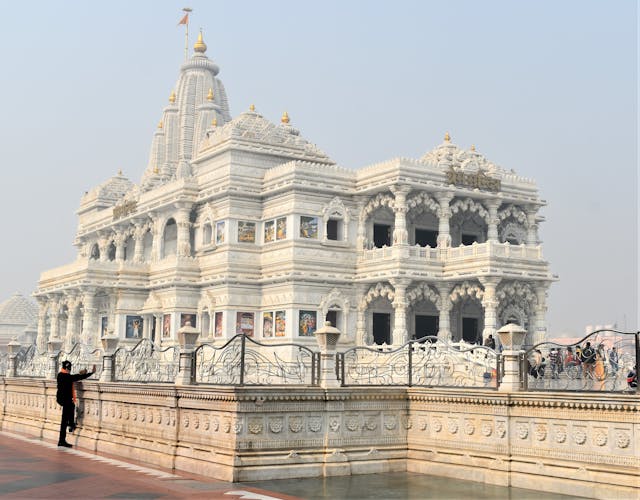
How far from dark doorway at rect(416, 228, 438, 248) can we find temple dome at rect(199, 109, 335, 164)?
262 inches

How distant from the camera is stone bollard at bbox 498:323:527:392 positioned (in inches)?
605

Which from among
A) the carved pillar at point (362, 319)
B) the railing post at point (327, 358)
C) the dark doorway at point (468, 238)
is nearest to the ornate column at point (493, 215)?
the dark doorway at point (468, 238)

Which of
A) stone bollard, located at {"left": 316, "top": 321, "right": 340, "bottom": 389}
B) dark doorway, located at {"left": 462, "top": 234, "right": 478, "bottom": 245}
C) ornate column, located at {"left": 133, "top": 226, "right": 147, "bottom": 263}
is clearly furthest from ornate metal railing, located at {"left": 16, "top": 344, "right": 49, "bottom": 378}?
dark doorway, located at {"left": 462, "top": 234, "right": 478, "bottom": 245}

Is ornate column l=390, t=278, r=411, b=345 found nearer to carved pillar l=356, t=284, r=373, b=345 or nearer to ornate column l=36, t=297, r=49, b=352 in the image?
carved pillar l=356, t=284, r=373, b=345

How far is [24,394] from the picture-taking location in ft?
85.3

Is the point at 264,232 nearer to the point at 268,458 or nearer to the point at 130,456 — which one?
the point at 130,456

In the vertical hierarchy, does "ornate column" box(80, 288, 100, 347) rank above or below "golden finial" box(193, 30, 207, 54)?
below

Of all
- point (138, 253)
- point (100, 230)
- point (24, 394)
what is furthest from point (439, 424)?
point (100, 230)

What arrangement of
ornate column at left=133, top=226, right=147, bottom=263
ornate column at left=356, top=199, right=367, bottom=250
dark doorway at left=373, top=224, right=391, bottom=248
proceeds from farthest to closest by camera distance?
ornate column at left=133, top=226, right=147, bottom=263 → dark doorway at left=373, top=224, right=391, bottom=248 → ornate column at left=356, top=199, right=367, bottom=250

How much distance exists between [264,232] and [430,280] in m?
8.83

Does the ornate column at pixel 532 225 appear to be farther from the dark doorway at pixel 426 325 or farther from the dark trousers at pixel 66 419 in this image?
the dark trousers at pixel 66 419

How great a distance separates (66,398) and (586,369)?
1223 centimetres

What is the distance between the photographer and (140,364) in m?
21.6

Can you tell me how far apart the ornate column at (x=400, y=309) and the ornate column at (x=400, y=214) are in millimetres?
1823
